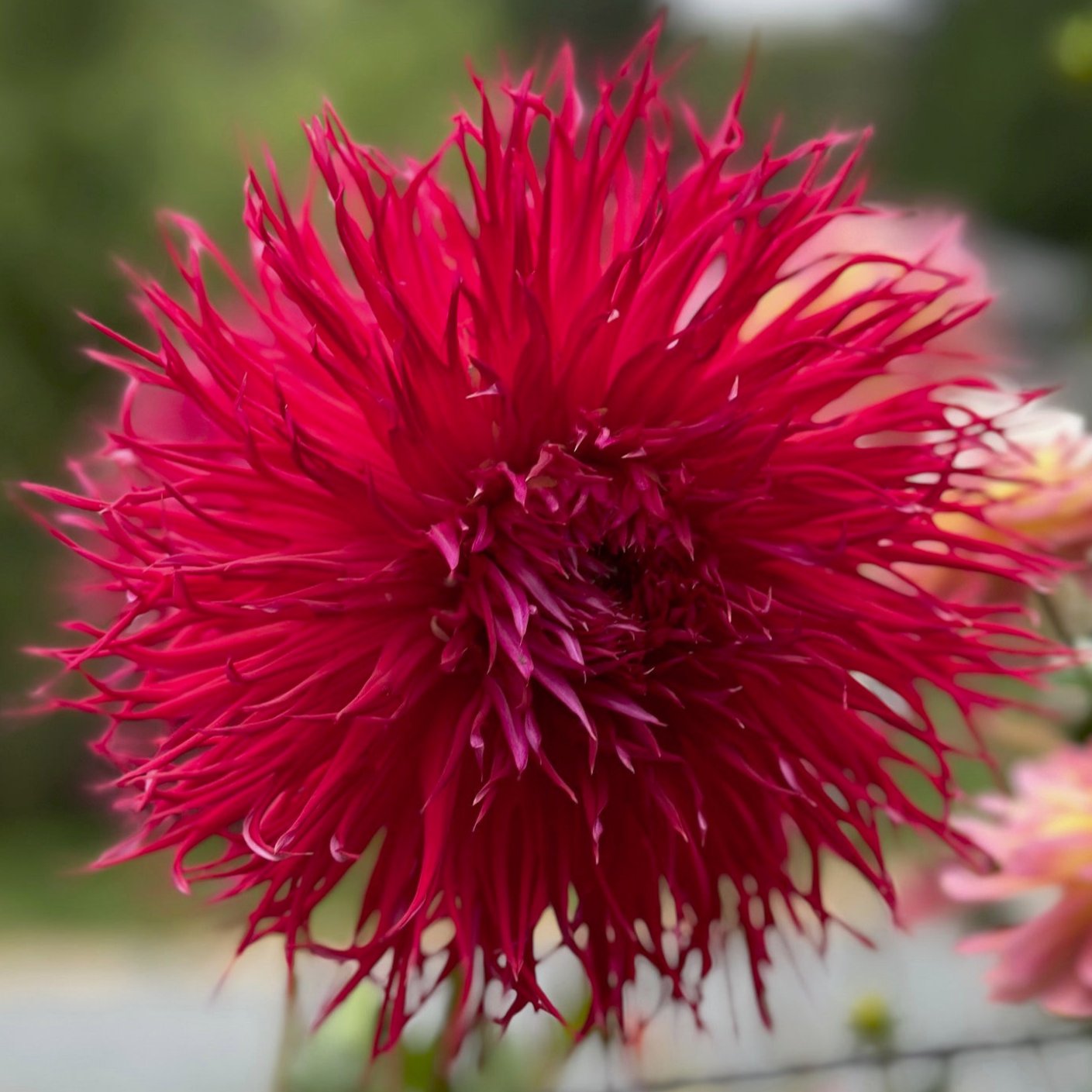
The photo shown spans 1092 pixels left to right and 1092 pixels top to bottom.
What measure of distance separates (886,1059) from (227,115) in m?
2.60

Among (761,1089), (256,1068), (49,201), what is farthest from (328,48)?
(761,1089)

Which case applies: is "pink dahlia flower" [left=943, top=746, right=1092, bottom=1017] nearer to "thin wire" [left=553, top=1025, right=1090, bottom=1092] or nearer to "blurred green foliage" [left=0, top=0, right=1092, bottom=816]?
"thin wire" [left=553, top=1025, right=1090, bottom=1092]

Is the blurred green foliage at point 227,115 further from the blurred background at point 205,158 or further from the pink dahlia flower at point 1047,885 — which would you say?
the pink dahlia flower at point 1047,885

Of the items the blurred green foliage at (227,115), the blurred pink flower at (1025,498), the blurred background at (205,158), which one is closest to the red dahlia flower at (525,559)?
the blurred pink flower at (1025,498)

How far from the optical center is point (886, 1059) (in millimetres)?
377

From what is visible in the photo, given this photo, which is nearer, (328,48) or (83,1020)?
(83,1020)

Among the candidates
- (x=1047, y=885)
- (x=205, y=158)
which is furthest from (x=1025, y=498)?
(x=205, y=158)

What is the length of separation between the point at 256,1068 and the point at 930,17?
→ 6.96ft

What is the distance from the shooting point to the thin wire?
368 millimetres

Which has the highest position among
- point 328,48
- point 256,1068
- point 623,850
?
point 328,48

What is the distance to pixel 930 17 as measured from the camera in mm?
2193

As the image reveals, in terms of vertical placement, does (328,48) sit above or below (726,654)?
above

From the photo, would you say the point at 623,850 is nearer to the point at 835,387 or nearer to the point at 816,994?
the point at 835,387

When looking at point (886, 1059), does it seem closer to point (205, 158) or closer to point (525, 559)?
point (525, 559)
